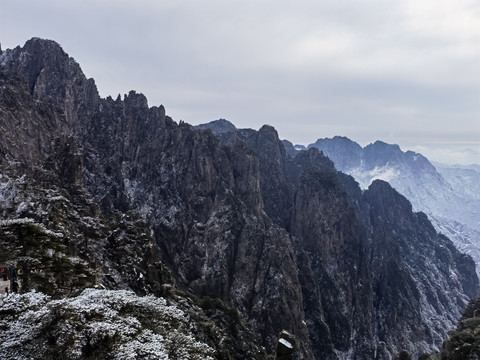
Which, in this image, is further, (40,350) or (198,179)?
(198,179)

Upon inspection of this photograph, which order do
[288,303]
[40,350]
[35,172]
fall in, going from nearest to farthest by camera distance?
[40,350], [35,172], [288,303]

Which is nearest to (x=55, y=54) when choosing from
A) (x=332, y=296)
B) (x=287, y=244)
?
(x=287, y=244)

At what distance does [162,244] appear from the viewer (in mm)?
132625

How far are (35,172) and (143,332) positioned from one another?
7162 centimetres

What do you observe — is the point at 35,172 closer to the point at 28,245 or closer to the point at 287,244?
the point at 28,245

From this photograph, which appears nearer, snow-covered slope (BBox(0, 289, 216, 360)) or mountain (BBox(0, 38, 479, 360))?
snow-covered slope (BBox(0, 289, 216, 360))

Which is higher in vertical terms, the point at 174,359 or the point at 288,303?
the point at 174,359

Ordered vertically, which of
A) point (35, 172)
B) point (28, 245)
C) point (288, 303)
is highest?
point (35, 172)

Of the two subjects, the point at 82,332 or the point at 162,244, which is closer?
the point at 82,332

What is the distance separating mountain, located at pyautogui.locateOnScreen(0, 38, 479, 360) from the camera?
27.0 metres

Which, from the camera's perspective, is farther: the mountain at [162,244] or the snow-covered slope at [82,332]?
the mountain at [162,244]

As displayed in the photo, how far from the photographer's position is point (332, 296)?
160500 mm

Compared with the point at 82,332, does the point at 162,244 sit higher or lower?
lower

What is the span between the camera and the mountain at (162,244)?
27.0 meters
